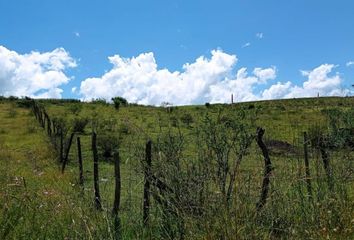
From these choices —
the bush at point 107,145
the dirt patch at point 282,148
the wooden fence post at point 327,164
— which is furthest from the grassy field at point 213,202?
the bush at point 107,145

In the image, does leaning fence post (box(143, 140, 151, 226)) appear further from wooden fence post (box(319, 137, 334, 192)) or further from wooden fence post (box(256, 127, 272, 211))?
wooden fence post (box(319, 137, 334, 192))

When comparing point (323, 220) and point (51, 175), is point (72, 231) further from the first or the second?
point (51, 175)

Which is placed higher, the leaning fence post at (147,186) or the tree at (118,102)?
the tree at (118,102)

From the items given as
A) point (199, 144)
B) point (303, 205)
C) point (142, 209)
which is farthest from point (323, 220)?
point (142, 209)

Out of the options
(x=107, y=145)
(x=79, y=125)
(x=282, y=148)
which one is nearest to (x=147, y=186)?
(x=282, y=148)

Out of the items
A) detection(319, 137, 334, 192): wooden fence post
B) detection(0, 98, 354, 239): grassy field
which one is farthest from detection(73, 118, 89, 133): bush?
detection(319, 137, 334, 192): wooden fence post

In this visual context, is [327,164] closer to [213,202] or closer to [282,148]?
[213,202]

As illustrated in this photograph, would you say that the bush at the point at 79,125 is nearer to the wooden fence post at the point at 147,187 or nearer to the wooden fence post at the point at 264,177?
the wooden fence post at the point at 147,187

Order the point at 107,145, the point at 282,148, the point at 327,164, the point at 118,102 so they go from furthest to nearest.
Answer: the point at 118,102
the point at 107,145
the point at 282,148
the point at 327,164

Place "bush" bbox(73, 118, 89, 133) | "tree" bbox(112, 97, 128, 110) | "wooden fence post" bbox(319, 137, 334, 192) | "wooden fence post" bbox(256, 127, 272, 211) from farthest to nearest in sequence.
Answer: "tree" bbox(112, 97, 128, 110) → "bush" bbox(73, 118, 89, 133) → "wooden fence post" bbox(319, 137, 334, 192) → "wooden fence post" bbox(256, 127, 272, 211)

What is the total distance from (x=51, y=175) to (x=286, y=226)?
35.7 ft

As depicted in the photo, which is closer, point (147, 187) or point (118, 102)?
point (147, 187)

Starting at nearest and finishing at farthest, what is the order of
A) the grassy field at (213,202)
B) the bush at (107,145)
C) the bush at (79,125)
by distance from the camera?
the grassy field at (213,202)
the bush at (107,145)
the bush at (79,125)

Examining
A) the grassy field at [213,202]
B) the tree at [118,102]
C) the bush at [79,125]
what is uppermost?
the tree at [118,102]
